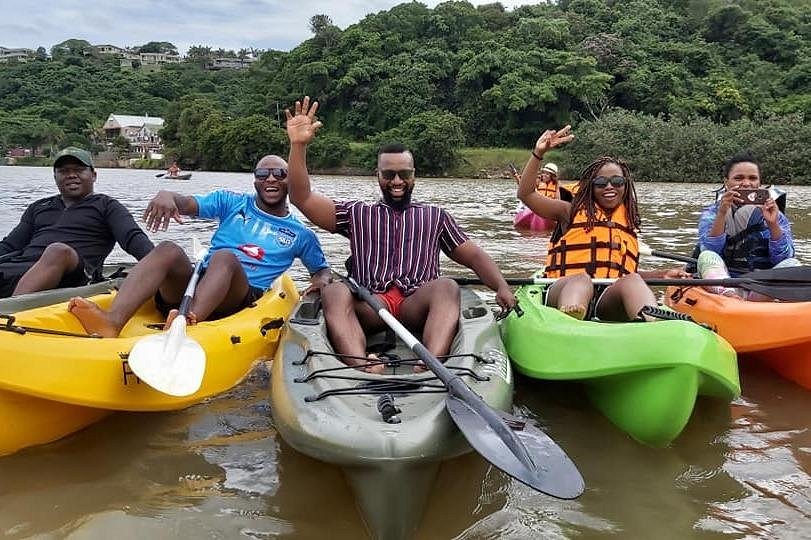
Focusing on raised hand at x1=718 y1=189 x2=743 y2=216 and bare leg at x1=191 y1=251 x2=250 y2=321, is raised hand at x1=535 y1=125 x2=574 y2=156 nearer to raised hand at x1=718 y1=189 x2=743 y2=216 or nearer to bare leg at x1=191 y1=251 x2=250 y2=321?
raised hand at x1=718 y1=189 x2=743 y2=216

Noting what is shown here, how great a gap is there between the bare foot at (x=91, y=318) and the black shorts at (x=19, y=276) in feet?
2.38

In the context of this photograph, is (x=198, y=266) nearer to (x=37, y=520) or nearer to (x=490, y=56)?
(x=37, y=520)

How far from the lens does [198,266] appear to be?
377 cm

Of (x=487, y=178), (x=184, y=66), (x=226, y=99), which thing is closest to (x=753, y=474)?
(x=487, y=178)

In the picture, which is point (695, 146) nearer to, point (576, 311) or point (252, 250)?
point (576, 311)

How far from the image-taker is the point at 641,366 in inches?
111

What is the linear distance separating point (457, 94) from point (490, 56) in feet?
11.2

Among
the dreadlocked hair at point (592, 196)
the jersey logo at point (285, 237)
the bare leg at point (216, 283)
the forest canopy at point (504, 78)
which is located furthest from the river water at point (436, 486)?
the forest canopy at point (504, 78)

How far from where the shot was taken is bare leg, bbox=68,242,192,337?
3217 mm

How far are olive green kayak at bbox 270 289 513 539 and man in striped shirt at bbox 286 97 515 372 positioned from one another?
0.42 meters

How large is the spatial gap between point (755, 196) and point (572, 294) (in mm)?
1831

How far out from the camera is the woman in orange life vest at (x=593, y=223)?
12.9 ft

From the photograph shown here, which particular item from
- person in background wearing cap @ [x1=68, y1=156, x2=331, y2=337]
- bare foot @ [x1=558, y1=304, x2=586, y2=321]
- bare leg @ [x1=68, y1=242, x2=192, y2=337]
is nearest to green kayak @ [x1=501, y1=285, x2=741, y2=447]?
bare foot @ [x1=558, y1=304, x2=586, y2=321]

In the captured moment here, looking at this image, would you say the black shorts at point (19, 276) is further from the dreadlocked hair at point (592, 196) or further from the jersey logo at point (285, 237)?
the dreadlocked hair at point (592, 196)
